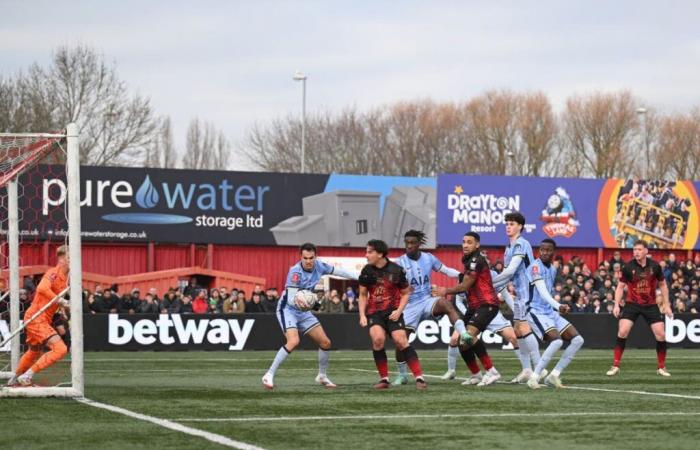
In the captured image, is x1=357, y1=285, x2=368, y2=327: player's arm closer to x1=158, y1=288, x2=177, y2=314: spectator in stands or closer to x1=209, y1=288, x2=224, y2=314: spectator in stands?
x1=158, y1=288, x2=177, y2=314: spectator in stands

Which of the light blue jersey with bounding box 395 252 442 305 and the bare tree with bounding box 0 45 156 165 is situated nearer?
the light blue jersey with bounding box 395 252 442 305

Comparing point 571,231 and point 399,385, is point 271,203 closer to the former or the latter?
point 571,231

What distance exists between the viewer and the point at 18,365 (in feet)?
57.4

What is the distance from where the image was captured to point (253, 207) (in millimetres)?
45406

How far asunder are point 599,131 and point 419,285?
189 feet

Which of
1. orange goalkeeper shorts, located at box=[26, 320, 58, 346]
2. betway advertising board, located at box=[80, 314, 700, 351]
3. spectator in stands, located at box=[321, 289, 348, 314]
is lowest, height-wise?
betway advertising board, located at box=[80, 314, 700, 351]

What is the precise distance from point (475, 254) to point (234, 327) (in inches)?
629

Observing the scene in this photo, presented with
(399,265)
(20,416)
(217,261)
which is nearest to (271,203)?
(217,261)

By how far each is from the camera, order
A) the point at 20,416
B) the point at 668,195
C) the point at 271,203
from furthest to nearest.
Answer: the point at 668,195 → the point at 271,203 → the point at 20,416

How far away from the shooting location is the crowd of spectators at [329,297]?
1303 inches

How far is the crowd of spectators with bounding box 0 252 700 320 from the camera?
3309 centimetres

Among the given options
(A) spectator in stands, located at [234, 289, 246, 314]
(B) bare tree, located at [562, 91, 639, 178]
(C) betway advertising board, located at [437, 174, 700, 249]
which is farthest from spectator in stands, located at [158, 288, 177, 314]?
(B) bare tree, located at [562, 91, 639, 178]

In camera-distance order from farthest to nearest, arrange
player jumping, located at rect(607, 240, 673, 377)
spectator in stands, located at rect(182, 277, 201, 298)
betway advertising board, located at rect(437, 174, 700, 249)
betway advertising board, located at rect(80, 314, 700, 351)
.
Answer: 1. betway advertising board, located at rect(437, 174, 700, 249)
2. spectator in stands, located at rect(182, 277, 201, 298)
3. betway advertising board, located at rect(80, 314, 700, 351)
4. player jumping, located at rect(607, 240, 673, 377)

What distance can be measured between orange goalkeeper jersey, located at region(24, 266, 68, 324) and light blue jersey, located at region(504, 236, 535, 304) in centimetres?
593
